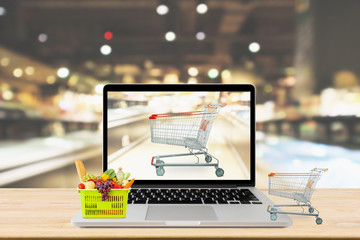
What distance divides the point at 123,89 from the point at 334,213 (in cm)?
115

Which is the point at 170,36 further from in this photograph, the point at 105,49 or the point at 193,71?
the point at 105,49

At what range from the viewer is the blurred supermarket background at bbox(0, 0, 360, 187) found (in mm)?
2035

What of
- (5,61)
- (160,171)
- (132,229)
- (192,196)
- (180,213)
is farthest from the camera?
(5,61)

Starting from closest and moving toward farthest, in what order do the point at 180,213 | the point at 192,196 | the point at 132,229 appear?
the point at 132,229, the point at 180,213, the point at 192,196

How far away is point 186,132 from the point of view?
69.2 inches

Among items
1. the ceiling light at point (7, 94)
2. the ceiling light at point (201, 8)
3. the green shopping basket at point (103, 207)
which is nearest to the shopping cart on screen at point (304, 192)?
the green shopping basket at point (103, 207)

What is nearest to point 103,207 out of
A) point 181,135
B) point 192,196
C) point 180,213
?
point 180,213

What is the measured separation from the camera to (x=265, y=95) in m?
2.05

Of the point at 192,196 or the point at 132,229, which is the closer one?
the point at 132,229

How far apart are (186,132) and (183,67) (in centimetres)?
51

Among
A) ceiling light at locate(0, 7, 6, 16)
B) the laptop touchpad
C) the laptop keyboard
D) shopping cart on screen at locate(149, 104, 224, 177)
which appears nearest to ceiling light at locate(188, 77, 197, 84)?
shopping cart on screen at locate(149, 104, 224, 177)

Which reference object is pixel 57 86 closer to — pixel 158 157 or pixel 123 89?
pixel 123 89

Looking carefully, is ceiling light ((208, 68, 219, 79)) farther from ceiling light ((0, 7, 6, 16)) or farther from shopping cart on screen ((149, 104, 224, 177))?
ceiling light ((0, 7, 6, 16))

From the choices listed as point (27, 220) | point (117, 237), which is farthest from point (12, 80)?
point (117, 237)
